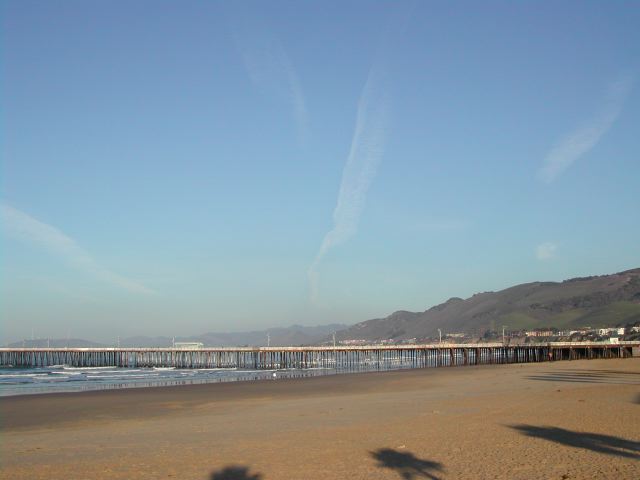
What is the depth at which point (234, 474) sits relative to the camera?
9961mm

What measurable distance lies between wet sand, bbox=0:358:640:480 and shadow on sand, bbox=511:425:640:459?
0.7 inches

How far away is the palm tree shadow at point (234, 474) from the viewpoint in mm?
9693

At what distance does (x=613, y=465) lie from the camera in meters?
9.42

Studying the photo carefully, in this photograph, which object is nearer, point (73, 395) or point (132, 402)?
point (132, 402)

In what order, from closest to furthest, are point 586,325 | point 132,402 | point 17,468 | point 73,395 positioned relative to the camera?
1. point 17,468
2. point 132,402
3. point 73,395
4. point 586,325

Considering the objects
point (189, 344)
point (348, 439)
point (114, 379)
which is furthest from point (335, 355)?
point (348, 439)

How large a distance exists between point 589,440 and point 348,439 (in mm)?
4578

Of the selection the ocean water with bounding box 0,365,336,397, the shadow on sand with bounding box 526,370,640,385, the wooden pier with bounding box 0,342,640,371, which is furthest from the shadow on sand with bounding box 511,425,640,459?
the wooden pier with bounding box 0,342,640,371

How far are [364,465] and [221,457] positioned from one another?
2784 mm

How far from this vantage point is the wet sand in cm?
994

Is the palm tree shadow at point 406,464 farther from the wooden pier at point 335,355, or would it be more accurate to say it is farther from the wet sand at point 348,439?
the wooden pier at point 335,355

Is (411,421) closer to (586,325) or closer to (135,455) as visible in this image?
(135,455)

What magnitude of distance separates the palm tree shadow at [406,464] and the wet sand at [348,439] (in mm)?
18

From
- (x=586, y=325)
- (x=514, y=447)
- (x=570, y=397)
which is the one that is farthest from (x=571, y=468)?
(x=586, y=325)
